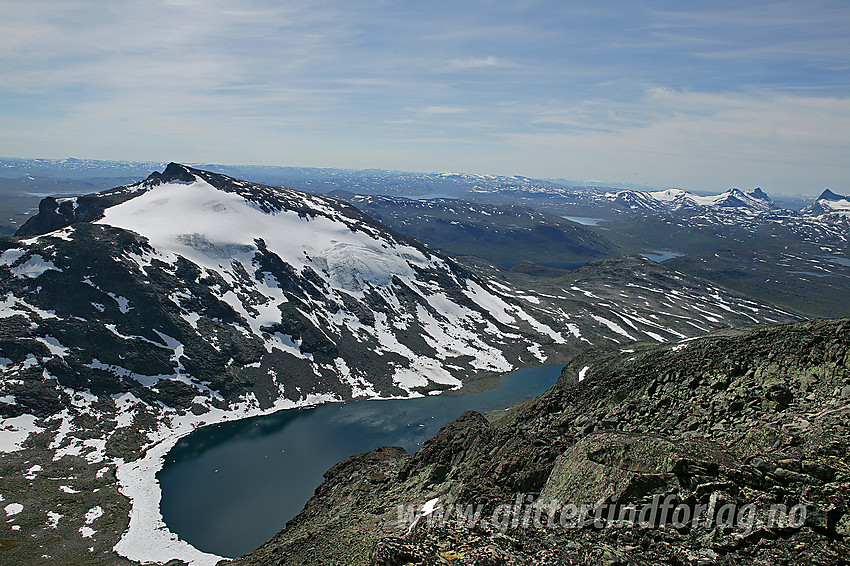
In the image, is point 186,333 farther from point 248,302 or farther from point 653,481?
point 653,481

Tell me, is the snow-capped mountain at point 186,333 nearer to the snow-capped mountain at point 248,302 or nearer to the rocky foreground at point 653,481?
the snow-capped mountain at point 248,302

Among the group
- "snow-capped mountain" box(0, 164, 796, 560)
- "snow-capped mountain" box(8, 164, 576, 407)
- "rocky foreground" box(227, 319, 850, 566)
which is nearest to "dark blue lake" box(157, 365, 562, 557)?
"snow-capped mountain" box(0, 164, 796, 560)

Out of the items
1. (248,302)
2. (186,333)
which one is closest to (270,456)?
(186,333)

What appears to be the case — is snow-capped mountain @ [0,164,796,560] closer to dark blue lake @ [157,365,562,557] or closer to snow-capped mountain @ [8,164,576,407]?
snow-capped mountain @ [8,164,576,407]

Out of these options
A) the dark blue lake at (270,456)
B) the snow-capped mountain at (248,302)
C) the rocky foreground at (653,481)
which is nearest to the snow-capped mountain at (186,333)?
the snow-capped mountain at (248,302)

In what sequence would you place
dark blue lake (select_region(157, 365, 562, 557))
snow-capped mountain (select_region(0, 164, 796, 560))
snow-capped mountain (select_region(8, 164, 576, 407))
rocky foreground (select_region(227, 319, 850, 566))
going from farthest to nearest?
1. snow-capped mountain (select_region(8, 164, 576, 407))
2. snow-capped mountain (select_region(0, 164, 796, 560))
3. dark blue lake (select_region(157, 365, 562, 557))
4. rocky foreground (select_region(227, 319, 850, 566))

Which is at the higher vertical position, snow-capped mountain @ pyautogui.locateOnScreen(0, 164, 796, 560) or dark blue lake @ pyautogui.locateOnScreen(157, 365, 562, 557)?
snow-capped mountain @ pyautogui.locateOnScreen(0, 164, 796, 560)
